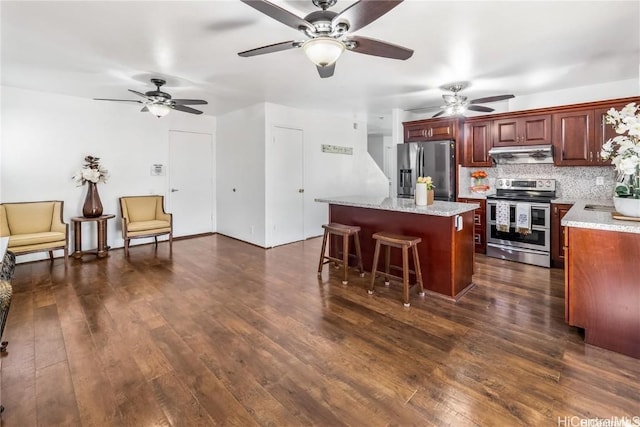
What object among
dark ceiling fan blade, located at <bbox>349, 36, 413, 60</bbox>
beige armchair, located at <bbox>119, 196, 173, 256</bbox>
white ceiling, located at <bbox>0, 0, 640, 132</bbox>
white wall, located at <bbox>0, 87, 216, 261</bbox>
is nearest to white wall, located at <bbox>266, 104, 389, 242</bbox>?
white ceiling, located at <bbox>0, 0, 640, 132</bbox>

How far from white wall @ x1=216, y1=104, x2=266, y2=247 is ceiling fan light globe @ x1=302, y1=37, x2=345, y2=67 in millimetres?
3221

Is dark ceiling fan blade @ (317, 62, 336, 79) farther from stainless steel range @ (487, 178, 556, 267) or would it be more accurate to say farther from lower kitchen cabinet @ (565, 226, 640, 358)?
stainless steel range @ (487, 178, 556, 267)

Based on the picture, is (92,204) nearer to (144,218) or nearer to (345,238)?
(144,218)

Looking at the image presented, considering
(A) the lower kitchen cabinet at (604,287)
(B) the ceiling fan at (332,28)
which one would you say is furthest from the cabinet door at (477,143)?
(B) the ceiling fan at (332,28)

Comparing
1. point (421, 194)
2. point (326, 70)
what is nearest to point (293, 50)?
point (326, 70)

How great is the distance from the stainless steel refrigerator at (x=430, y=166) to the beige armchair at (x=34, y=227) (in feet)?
17.1

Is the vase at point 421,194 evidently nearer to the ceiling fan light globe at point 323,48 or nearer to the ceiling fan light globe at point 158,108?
the ceiling fan light globe at point 323,48

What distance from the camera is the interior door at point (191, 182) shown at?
6.00 m

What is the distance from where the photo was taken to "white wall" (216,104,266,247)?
5.38m

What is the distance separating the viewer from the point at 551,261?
417 centimetres

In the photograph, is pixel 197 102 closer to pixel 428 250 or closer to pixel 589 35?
pixel 428 250

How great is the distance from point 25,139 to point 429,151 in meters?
6.07

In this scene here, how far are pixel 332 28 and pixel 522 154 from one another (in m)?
3.79

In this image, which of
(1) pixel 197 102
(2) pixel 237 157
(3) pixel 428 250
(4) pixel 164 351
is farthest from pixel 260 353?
(2) pixel 237 157
